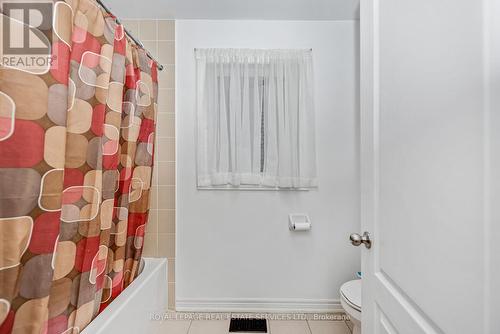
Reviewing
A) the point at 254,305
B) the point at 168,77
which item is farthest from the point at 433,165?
the point at 168,77

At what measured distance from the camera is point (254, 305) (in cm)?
210

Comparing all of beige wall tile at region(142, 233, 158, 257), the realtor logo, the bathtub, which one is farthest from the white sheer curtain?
the realtor logo

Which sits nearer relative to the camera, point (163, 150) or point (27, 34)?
point (27, 34)

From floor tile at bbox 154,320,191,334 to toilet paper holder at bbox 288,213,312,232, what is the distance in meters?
1.05

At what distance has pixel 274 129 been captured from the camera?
2057 millimetres

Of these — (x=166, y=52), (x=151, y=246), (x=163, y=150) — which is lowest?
(x=151, y=246)

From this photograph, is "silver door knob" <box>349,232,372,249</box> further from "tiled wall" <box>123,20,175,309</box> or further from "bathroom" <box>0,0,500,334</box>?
"tiled wall" <box>123,20,175,309</box>

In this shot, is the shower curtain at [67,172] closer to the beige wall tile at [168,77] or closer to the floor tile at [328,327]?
the beige wall tile at [168,77]

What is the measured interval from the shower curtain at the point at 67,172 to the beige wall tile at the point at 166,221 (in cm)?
61

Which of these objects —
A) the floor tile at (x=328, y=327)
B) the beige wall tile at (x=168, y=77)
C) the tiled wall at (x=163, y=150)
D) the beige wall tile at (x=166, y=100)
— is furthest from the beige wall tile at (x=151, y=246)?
the floor tile at (x=328, y=327)

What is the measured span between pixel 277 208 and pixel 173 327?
116 cm

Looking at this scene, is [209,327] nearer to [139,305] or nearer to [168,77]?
[139,305]

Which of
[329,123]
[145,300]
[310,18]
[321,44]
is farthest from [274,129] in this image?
[145,300]

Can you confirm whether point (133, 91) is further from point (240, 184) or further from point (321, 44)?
point (321, 44)
